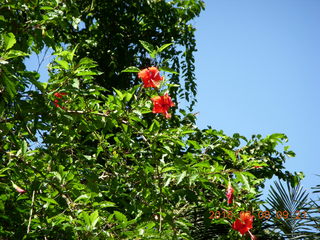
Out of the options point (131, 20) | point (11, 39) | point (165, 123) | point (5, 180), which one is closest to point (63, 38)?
point (131, 20)

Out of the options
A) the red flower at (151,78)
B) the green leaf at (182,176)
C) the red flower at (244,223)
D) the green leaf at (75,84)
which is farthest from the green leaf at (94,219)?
the red flower at (244,223)

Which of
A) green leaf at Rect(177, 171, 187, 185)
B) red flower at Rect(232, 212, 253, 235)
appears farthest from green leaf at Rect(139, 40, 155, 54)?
red flower at Rect(232, 212, 253, 235)

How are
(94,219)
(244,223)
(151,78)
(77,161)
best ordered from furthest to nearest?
(244,223)
(77,161)
(151,78)
(94,219)

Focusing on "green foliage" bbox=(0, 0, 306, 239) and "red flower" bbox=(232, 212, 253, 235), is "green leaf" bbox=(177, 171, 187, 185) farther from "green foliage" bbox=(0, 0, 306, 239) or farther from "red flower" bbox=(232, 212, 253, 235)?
"red flower" bbox=(232, 212, 253, 235)

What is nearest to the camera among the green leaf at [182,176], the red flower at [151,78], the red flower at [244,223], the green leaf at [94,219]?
the green leaf at [94,219]

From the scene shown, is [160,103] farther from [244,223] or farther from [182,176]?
[244,223]

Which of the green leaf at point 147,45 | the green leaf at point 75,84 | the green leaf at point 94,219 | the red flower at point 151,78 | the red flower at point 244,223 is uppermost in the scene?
the green leaf at point 147,45

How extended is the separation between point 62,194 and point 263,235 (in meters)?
1.99

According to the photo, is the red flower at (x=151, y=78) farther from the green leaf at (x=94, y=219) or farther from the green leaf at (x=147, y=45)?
the green leaf at (x=94, y=219)

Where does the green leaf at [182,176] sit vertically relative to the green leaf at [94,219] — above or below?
above

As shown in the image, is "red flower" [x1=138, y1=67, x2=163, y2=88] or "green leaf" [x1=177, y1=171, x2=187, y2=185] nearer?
"green leaf" [x1=177, y1=171, x2=187, y2=185]

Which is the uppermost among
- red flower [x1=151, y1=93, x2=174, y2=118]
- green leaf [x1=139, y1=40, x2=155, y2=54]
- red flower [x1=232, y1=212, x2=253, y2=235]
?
green leaf [x1=139, y1=40, x2=155, y2=54]

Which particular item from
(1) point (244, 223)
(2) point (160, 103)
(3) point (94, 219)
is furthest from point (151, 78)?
(1) point (244, 223)

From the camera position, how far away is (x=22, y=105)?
65.9 inches
